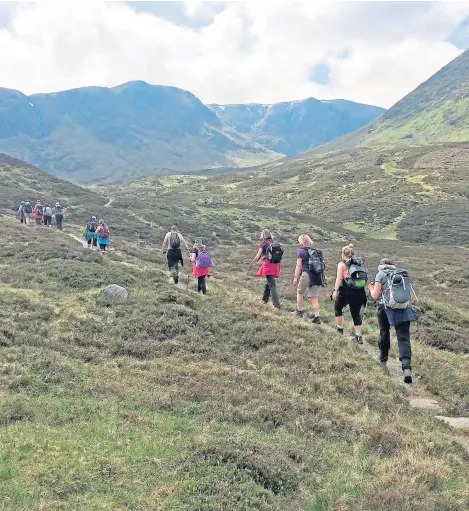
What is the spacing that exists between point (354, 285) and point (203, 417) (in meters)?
6.33

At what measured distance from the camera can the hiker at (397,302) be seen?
10789mm

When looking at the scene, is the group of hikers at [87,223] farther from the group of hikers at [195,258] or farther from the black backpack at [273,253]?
the black backpack at [273,253]

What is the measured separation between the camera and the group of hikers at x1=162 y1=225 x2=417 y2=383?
35.8 ft

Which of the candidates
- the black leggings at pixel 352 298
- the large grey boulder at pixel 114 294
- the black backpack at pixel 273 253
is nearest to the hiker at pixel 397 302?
the black leggings at pixel 352 298

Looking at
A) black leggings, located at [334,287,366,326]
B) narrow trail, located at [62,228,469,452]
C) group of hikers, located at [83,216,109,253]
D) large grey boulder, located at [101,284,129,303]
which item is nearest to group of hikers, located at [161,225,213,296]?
large grey boulder, located at [101,284,129,303]

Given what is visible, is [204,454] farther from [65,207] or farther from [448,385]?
[65,207]

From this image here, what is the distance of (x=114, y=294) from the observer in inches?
637

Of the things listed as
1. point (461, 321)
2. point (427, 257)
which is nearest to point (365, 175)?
point (427, 257)

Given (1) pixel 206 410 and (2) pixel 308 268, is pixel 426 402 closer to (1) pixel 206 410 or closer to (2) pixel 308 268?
(1) pixel 206 410

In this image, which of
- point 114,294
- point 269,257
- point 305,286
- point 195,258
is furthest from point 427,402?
point 114,294

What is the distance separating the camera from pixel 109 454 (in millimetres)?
6707

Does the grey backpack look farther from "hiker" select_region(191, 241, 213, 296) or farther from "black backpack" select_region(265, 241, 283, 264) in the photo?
"hiker" select_region(191, 241, 213, 296)

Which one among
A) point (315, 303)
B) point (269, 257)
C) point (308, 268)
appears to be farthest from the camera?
point (269, 257)

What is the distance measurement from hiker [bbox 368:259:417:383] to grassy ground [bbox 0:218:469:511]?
91 cm
